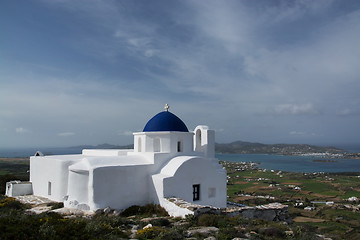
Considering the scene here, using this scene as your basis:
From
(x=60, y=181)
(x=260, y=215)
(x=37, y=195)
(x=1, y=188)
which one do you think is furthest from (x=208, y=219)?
(x=1, y=188)

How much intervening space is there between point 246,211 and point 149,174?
457cm

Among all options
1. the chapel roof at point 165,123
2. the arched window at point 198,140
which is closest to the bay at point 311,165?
the arched window at point 198,140

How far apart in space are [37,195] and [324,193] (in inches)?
1685

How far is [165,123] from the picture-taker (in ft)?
47.2

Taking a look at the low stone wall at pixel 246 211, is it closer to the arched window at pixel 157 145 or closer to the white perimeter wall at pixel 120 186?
the white perimeter wall at pixel 120 186

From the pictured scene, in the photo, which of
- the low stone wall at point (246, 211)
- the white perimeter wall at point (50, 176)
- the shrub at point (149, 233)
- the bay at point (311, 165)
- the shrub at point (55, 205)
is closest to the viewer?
the shrub at point (149, 233)

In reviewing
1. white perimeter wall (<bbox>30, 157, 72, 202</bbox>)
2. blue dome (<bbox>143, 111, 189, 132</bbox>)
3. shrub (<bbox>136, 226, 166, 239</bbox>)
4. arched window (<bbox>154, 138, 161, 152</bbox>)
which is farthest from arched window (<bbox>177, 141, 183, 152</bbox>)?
shrub (<bbox>136, 226, 166, 239</bbox>)

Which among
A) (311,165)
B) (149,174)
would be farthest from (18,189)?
(311,165)

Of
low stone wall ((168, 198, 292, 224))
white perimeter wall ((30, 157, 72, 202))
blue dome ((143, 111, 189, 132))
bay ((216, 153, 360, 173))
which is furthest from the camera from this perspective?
bay ((216, 153, 360, 173))

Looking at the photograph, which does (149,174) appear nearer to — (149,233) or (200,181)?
(200,181)

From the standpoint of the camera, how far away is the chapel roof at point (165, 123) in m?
14.3

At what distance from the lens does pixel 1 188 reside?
18.2 m

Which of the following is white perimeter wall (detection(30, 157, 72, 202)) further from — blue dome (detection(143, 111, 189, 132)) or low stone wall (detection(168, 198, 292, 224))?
low stone wall (detection(168, 198, 292, 224))

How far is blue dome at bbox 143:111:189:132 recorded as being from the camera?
14.3 meters
